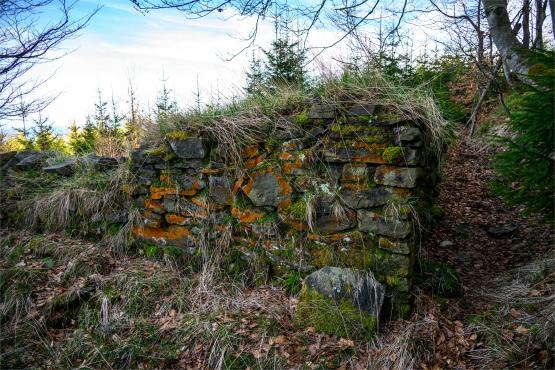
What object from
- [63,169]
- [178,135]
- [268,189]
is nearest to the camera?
[268,189]

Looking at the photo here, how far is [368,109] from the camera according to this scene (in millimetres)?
2994

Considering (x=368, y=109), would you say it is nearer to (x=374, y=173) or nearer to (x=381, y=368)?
(x=374, y=173)

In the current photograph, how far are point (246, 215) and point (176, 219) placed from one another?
0.88 meters

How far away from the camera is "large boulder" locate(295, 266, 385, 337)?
2.68 m

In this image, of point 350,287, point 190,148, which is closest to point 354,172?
point 350,287

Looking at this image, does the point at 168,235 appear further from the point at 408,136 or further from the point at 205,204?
the point at 408,136

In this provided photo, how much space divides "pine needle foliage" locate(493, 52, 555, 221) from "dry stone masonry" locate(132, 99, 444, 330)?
2.24ft

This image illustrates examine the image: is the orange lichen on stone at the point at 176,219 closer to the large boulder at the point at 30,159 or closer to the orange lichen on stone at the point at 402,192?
the orange lichen on stone at the point at 402,192

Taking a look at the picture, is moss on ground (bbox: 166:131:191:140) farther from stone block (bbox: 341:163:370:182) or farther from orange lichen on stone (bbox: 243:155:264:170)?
stone block (bbox: 341:163:370:182)

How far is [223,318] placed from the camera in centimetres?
288

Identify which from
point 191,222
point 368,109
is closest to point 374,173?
point 368,109

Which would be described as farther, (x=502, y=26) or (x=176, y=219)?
(x=502, y=26)

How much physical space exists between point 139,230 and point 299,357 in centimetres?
242

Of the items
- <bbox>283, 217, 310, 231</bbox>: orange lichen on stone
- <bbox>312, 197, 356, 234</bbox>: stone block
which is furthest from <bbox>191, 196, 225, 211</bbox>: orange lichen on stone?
<bbox>312, 197, 356, 234</bbox>: stone block
